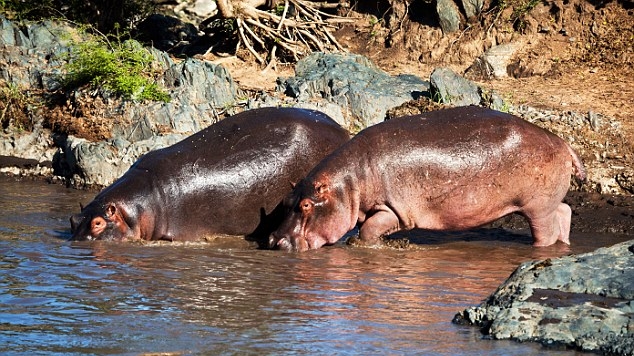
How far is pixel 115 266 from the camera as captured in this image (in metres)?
8.27

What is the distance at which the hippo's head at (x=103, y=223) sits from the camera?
374 inches

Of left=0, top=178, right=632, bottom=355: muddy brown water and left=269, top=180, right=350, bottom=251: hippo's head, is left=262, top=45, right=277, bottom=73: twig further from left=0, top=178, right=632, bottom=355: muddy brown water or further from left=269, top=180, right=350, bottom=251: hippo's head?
left=269, top=180, right=350, bottom=251: hippo's head

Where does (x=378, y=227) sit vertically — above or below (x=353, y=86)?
below

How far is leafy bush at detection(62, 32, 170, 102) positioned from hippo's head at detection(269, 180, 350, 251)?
195 inches

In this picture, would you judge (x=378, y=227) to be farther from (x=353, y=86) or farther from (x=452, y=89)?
(x=353, y=86)

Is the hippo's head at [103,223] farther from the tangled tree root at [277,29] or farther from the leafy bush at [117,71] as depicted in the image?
the tangled tree root at [277,29]

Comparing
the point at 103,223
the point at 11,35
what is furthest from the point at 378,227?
the point at 11,35

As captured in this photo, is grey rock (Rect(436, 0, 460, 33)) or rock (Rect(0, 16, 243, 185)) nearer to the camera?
rock (Rect(0, 16, 243, 185))

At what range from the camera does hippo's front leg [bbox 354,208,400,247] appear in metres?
9.41

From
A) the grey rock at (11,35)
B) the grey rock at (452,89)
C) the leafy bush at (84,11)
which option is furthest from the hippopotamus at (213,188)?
the leafy bush at (84,11)

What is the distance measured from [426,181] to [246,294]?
8.62 ft

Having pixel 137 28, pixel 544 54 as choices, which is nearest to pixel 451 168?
pixel 544 54

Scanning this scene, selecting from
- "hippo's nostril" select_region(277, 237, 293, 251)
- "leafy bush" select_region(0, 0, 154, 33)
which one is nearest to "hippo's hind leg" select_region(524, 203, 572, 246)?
"hippo's nostril" select_region(277, 237, 293, 251)

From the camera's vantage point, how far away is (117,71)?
1397 centimetres
